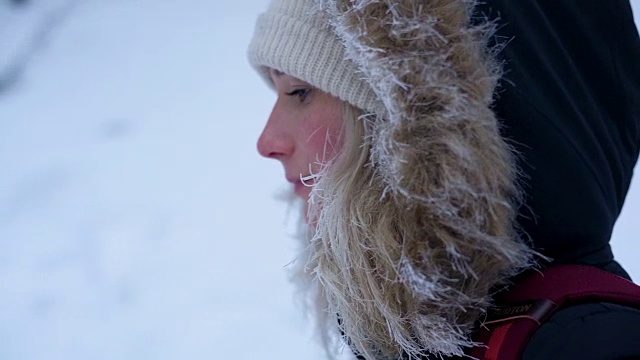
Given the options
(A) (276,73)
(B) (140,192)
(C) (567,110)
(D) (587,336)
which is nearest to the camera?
(D) (587,336)

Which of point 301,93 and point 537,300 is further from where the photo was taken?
point 301,93

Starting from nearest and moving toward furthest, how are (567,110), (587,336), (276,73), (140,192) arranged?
(587,336), (567,110), (276,73), (140,192)

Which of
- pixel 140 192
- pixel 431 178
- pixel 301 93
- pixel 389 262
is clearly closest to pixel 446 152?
pixel 431 178

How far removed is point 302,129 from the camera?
755mm

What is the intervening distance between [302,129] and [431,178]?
217mm

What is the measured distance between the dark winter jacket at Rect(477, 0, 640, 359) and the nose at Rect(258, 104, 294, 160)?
27 centimetres

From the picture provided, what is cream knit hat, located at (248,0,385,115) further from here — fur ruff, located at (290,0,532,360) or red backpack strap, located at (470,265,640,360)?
red backpack strap, located at (470,265,640,360)

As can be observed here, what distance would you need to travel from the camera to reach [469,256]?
604mm

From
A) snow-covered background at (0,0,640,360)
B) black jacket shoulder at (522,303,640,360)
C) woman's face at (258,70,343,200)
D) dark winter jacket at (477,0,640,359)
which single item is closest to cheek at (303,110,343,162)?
woman's face at (258,70,343,200)

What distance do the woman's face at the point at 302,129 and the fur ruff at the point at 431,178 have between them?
0.27 feet

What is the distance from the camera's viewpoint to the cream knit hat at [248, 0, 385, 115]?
2.24ft

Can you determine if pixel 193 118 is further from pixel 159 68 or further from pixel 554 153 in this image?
pixel 554 153

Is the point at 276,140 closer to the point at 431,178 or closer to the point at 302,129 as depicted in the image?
the point at 302,129

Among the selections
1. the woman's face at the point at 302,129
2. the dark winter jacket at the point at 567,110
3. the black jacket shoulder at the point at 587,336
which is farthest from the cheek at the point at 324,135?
the black jacket shoulder at the point at 587,336
